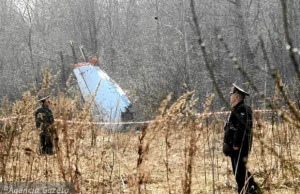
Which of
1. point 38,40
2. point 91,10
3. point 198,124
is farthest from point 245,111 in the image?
point 38,40

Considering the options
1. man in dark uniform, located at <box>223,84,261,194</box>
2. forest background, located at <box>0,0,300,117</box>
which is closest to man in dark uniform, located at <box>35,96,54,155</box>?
man in dark uniform, located at <box>223,84,261,194</box>

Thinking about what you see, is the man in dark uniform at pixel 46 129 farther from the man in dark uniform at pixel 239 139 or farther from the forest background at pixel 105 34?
the forest background at pixel 105 34

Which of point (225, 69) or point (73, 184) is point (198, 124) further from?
point (225, 69)

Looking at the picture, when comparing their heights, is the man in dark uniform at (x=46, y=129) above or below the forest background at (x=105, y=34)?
below

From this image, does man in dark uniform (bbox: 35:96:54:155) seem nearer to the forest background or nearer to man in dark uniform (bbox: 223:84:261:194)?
man in dark uniform (bbox: 223:84:261:194)

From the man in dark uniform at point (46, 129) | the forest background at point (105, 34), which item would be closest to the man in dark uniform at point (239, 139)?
the man in dark uniform at point (46, 129)

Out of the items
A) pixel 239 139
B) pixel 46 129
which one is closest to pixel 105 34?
pixel 239 139

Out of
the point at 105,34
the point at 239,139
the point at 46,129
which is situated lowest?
the point at 239,139

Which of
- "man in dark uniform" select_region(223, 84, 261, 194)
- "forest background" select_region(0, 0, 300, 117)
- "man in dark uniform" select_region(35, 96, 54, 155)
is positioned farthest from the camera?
"forest background" select_region(0, 0, 300, 117)

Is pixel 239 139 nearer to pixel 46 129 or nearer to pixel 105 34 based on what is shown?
pixel 46 129

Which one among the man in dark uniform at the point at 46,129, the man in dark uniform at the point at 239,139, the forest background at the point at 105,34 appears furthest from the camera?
the forest background at the point at 105,34

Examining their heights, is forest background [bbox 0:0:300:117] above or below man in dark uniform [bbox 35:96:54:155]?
above

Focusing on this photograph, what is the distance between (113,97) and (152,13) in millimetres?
16803

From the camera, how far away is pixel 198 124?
3291 mm
